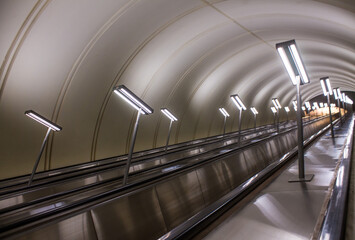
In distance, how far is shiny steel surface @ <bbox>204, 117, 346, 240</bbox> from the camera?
2.48 m

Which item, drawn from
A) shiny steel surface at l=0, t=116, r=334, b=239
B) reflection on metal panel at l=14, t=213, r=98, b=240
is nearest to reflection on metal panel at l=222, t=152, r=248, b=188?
shiny steel surface at l=0, t=116, r=334, b=239

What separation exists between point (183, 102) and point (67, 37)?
7.77m

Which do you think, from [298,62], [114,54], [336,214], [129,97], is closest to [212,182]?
[129,97]

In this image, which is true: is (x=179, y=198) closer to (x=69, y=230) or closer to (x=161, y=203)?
(x=161, y=203)

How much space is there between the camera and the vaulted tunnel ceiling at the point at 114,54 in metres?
6.66

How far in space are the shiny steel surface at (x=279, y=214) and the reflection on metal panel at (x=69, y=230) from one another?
138cm

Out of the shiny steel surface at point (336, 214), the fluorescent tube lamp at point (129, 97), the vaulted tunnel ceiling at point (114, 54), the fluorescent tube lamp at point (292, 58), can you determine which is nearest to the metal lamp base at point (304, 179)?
the shiny steel surface at point (336, 214)

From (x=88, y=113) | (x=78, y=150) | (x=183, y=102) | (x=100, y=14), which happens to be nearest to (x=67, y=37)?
(x=100, y=14)

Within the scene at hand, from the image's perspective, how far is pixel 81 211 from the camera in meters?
3.07

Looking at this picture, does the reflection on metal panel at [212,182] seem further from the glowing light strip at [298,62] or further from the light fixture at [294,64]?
the glowing light strip at [298,62]

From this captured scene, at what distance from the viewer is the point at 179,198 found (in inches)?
178

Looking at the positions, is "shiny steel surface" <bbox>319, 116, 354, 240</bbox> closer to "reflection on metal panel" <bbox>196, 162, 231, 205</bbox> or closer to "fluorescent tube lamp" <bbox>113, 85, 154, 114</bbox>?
"reflection on metal panel" <bbox>196, 162, 231, 205</bbox>

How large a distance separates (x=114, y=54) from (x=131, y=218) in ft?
21.1

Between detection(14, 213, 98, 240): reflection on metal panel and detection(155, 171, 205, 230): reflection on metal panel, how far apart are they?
130 centimetres
